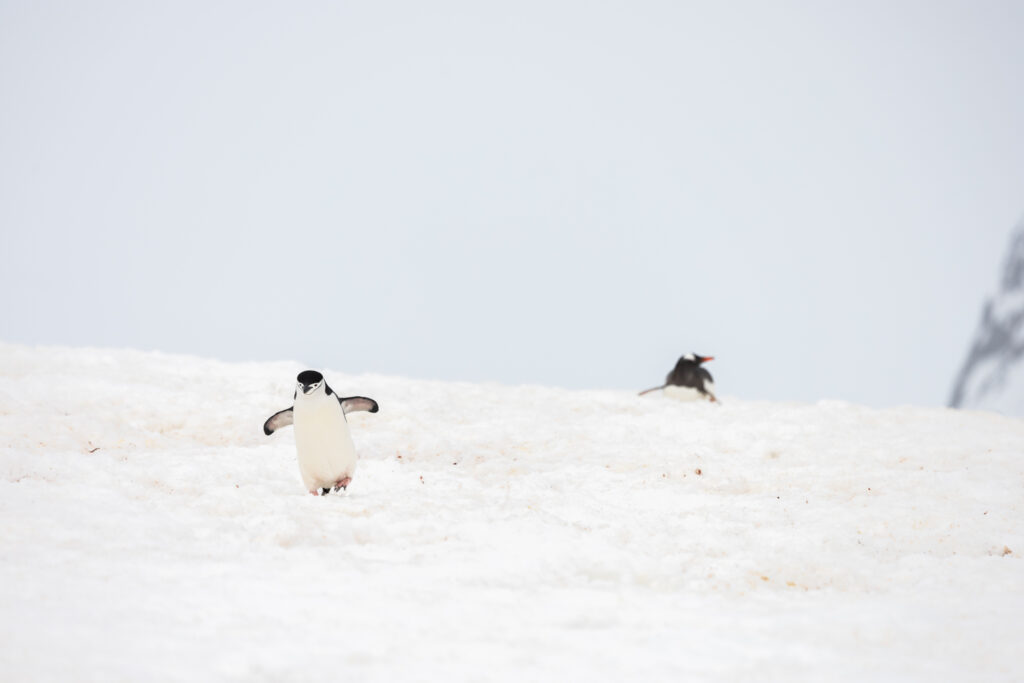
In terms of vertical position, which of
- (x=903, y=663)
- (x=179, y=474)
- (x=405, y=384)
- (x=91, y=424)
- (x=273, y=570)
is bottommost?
(x=903, y=663)

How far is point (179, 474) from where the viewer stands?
4.92 meters

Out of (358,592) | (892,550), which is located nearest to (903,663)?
(892,550)

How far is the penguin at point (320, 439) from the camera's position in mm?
4801

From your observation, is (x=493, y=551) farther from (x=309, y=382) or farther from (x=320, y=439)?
(x=309, y=382)

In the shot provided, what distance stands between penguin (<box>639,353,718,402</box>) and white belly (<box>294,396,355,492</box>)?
22.6 feet

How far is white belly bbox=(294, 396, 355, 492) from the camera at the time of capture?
4.79 metres

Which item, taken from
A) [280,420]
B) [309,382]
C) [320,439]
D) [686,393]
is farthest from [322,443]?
[686,393]

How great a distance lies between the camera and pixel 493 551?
3627 millimetres

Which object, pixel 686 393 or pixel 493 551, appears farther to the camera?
pixel 686 393

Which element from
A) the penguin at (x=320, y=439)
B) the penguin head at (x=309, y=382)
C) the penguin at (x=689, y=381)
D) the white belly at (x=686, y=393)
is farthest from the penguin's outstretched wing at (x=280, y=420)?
the white belly at (x=686, y=393)

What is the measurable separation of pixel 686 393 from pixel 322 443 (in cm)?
754

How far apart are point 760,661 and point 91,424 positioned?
5.73 meters

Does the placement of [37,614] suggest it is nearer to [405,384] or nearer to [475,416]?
[475,416]

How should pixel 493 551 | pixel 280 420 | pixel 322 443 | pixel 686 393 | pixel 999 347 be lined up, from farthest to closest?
pixel 999 347 < pixel 686 393 < pixel 280 420 < pixel 322 443 < pixel 493 551
